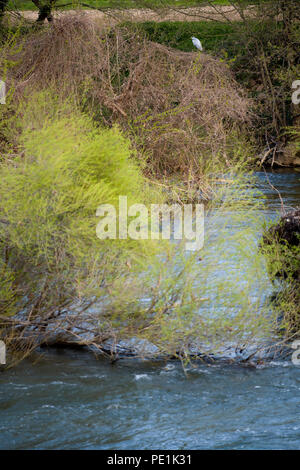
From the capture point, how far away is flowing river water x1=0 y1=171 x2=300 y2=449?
6266mm

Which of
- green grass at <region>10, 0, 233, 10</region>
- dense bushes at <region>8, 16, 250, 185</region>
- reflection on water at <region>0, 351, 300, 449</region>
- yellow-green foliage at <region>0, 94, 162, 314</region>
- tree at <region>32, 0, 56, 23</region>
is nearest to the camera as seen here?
reflection on water at <region>0, 351, 300, 449</region>

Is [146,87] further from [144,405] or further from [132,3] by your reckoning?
[132,3]

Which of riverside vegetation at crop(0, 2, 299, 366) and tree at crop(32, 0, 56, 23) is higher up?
tree at crop(32, 0, 56, 23)

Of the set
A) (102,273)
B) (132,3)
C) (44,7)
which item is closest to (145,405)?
(102,273)

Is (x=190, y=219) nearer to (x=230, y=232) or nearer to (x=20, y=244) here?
(x=230, y=232)

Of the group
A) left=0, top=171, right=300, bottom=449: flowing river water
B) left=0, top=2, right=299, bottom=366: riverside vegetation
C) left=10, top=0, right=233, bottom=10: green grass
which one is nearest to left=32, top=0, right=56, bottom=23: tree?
left=10, top=0, right=233, bottom=10: green grass

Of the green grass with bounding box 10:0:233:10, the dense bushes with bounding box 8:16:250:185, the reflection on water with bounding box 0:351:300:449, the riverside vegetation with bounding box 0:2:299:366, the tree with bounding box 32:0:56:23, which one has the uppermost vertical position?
the green grass with bounding box 10:0:233:10

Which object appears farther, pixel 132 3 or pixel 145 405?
pixel 132 3

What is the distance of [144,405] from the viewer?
6.89 m

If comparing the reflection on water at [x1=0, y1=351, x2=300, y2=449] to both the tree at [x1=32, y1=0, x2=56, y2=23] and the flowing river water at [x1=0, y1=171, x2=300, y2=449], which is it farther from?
the tree at [x1=32, y1=0, x2=56, y2=23]

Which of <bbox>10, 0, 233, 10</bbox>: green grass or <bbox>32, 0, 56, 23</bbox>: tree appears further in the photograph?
<bbox>10, 0, 233, 10</bbox>: green grass

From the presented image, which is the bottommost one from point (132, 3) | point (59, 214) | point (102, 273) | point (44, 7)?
point (102, 273)

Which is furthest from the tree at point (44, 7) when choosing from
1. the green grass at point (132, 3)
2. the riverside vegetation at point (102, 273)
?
the riverside vegetation at point (102, 273)
